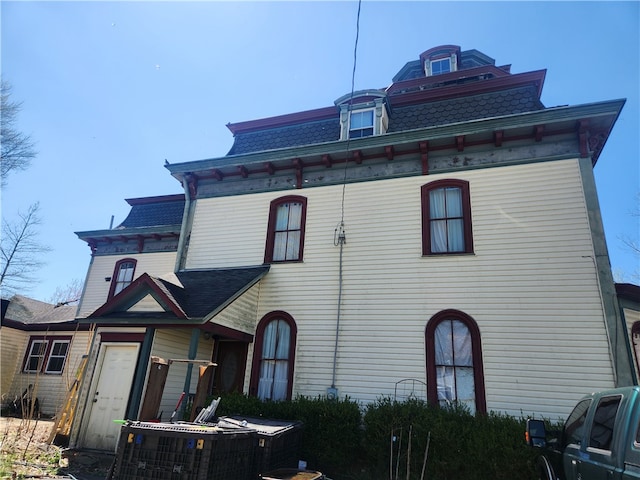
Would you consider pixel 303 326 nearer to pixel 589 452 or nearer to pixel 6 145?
pixel 589 452

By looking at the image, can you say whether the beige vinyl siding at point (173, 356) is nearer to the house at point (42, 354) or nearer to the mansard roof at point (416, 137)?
the mansard roof at point (416, 137)

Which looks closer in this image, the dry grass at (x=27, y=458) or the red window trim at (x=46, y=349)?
the dry grass at (x=27, y=458)

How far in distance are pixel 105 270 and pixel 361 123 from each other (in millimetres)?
13521

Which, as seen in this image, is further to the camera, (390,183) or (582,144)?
(390,183)

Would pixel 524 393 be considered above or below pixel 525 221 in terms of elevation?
below

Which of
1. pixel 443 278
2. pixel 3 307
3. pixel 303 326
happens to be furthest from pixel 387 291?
pixel 3 307

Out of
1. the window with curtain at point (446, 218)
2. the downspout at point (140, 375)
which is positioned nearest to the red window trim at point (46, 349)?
the downspout at point (140, 375)

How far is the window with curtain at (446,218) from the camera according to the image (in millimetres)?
10117

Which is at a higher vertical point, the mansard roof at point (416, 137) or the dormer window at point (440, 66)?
the dormer window at point (440, 66)

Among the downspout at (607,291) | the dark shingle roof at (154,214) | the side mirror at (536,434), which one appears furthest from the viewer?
the dark shingle roof at (154,214)

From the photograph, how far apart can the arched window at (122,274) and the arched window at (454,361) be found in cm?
1369

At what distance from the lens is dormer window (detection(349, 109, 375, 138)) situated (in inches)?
473

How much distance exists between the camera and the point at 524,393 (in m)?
8.36

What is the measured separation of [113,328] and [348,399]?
19.9 ft
